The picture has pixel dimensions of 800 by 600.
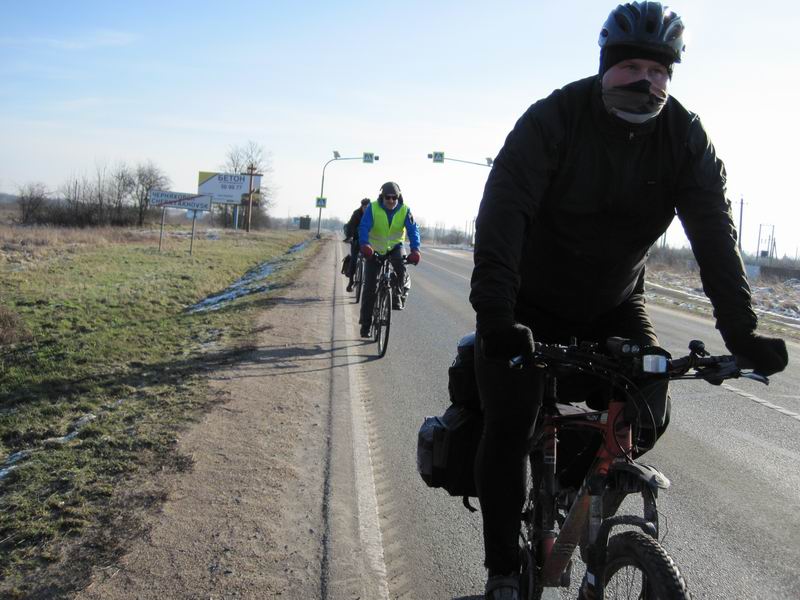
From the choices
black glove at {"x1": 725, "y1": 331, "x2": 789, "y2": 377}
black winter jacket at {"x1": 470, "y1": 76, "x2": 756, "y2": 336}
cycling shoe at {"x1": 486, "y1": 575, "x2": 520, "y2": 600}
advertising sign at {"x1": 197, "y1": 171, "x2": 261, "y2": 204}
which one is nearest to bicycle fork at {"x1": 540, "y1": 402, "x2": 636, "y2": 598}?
cycling shoe at {"x1": 486, "y1": 575, "x2": 520, "y2": 600}

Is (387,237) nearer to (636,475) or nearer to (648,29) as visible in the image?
(648,29)

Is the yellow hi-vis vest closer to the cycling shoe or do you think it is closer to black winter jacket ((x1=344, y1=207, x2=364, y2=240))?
black winter jacket ((x1=344, y1=207, x2=364, y2=240))

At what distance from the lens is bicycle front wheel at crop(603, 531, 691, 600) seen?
1.88 meters

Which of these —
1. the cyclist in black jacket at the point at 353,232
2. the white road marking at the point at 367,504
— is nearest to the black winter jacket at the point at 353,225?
the cyclist in black jacket at the point at 353,232

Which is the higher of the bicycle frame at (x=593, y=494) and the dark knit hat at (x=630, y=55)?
the dark knit hat at (x=630, y=55)

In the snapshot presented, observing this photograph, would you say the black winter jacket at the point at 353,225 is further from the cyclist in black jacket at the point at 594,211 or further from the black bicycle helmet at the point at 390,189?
the cyclist in black jacket at the point at 594,211

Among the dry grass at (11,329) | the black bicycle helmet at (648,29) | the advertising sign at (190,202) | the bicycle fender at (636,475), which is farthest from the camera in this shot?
the advertising sign at (190,202)

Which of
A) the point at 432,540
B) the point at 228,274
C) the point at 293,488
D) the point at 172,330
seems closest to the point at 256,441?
the point at 293,488

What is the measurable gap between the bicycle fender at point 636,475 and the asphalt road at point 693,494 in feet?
1.93

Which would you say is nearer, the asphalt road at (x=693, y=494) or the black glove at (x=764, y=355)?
the black glove at (x=764, y=355)

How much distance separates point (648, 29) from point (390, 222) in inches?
289

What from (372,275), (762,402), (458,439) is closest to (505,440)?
(458,439)

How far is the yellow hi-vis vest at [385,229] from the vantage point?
9602 mm

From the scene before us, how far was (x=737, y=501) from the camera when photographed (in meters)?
4.36
